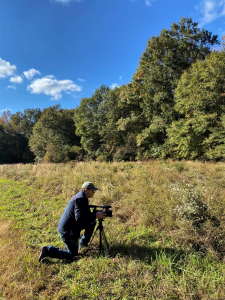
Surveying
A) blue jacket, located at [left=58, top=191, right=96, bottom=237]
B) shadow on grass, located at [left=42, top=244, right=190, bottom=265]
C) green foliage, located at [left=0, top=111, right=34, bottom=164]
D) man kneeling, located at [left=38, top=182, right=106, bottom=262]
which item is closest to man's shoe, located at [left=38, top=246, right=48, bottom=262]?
man kneeling, located at [left=38, top=182, right=106, bottom=262]

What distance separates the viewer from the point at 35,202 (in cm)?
543

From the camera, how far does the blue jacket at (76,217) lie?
2.49m

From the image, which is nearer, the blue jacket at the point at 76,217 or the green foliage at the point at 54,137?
the blue jacket at the point at 76,217

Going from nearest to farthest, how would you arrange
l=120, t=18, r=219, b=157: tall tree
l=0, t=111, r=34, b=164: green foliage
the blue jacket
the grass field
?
the grass field, the blue jacket, l=120, t=18, r=219, b=157: tall tree, l=0, t=111, r=34, b=164: green foliage

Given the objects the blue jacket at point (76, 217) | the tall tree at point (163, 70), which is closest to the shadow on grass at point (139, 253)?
the blue jacket at point (76, 217)

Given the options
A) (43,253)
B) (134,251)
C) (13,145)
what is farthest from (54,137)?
(134,251)

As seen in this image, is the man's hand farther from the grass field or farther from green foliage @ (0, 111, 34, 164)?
green foliage @ (0, 111, 34, 164)

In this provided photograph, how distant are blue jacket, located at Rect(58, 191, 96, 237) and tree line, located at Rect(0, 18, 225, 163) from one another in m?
11.7

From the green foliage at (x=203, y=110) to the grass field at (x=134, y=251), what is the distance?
797cm

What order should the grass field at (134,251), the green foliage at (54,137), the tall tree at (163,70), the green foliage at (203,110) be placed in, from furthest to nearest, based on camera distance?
1. the green foliage at (54,137)
2. the tall tree at (163,70)
3. the green foliage at (203,110)
4. the grass field at (134,251)

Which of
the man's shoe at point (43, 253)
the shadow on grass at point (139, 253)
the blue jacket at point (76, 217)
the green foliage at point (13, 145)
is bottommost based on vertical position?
the shadow on grass at point (139, 253)

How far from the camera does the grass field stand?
6.59 feet

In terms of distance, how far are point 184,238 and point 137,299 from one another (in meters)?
1.54

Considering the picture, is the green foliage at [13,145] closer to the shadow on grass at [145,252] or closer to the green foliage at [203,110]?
the green foliage at [203,110]
